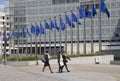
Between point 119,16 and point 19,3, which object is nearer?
point 119,16

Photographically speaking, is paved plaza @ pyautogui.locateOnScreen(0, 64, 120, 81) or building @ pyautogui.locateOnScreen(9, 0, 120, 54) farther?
building @ pyautogui.locateOnScreen(9, 0, 120, 54)

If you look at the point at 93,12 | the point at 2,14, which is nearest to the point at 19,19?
the point at 2,14

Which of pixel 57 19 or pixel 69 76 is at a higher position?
pixel 69 76

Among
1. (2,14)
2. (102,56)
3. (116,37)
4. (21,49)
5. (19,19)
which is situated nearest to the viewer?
(102,56)

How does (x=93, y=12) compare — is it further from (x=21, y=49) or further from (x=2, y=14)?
(x=2, y=14)

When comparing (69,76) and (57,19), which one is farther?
(57,19)

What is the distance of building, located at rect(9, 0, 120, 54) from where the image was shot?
10319cm

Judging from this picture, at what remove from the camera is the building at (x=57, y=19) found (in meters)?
103

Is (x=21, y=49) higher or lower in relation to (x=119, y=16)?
lower

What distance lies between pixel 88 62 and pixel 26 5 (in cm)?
Answer: 8380

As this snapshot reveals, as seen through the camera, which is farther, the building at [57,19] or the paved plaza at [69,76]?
the building at [57,19]

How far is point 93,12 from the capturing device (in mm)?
57438

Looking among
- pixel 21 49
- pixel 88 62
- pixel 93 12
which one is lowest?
pixel 21 49

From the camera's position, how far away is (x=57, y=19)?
379 feet
